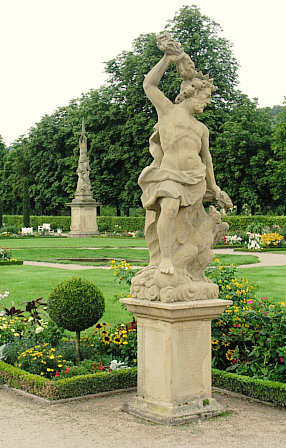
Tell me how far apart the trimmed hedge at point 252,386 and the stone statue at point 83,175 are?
3726cm

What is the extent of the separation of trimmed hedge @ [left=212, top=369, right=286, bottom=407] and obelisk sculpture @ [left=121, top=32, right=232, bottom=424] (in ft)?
2.23

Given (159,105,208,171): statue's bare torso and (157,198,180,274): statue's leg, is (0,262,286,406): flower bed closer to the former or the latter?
(157,198,180,274): statue's leg

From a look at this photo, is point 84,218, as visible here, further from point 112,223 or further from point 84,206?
point 112,223

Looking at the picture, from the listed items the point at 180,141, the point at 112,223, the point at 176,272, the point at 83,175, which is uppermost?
the point at 83,175

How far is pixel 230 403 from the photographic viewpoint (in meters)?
7.39

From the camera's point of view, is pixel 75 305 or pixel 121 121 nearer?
pixel 75 305

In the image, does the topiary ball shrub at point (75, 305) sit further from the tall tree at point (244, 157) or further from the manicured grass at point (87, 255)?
the tall tree at point (244, 157)

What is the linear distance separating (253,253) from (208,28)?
65.9 feet

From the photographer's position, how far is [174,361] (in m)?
6.70

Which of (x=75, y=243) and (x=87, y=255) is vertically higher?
(x=75, y=243)

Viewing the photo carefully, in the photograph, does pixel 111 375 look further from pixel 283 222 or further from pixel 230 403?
pixel 283 222

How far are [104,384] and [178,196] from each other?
8.46 feet

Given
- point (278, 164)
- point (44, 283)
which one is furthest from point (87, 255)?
point (278, 164)

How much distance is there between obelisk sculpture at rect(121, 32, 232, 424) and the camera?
670 cm
